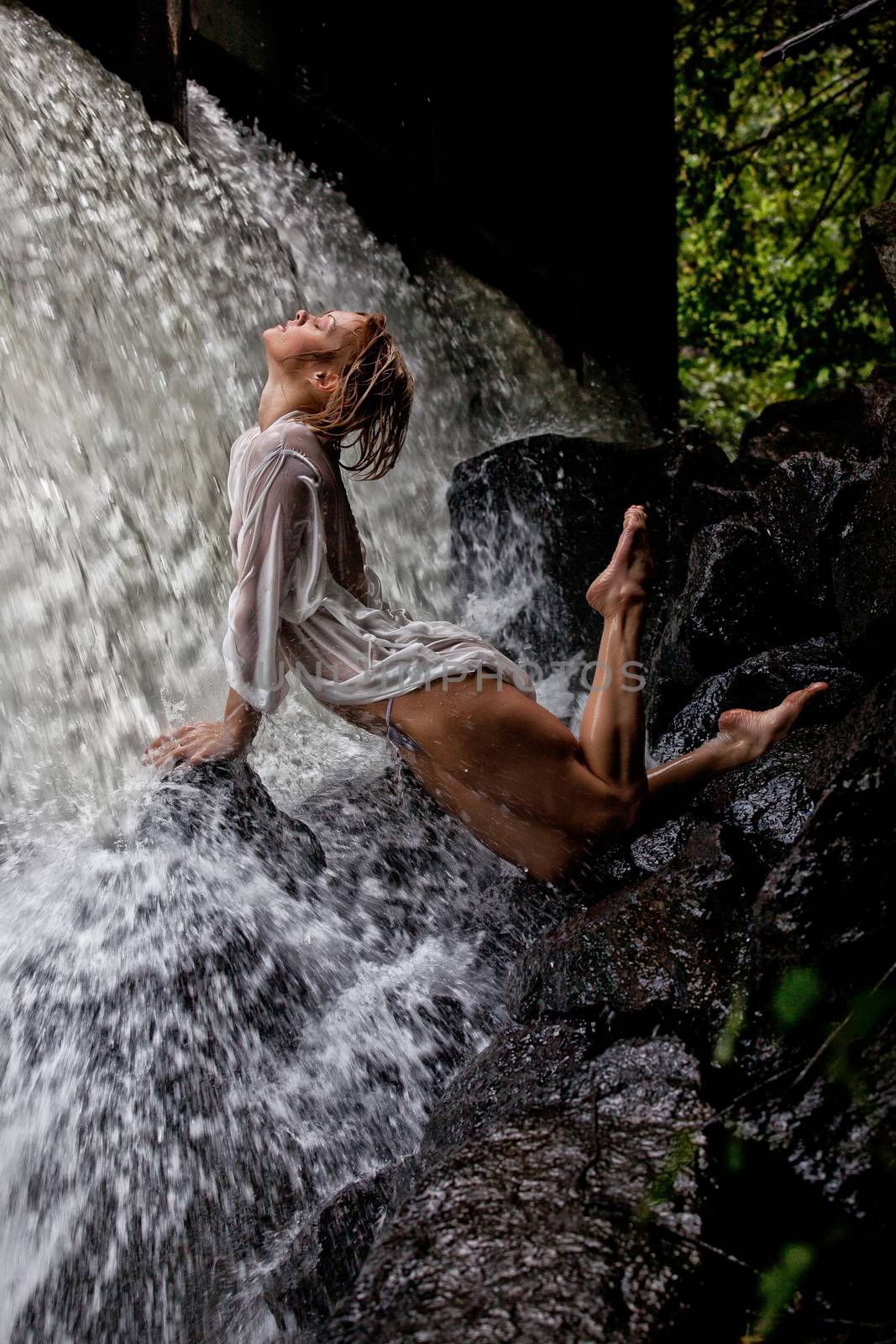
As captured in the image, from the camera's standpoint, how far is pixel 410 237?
729 centimetres

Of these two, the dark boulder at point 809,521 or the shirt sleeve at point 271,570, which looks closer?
the shirt sleeve at point 271,570

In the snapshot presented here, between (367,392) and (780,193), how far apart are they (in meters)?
8.08

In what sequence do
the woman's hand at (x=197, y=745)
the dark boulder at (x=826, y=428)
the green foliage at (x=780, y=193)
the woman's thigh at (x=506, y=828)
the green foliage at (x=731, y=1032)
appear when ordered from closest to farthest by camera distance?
the green foliage at (x=731, y=1032) → the woman's thigh at (x=506, y=828) → the woman's hand at (x=197, y=745) → the dark boulder at (x=826, y=428) → the green foliage at (x=780, y=193)

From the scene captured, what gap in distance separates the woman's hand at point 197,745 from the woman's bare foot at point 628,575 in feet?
3.83

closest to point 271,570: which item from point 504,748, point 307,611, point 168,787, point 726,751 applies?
point 307,611

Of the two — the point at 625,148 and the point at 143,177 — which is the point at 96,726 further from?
the point at 625,148

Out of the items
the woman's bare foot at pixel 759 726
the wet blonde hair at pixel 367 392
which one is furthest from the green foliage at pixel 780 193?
the wet blonde hair at pixel 367 392

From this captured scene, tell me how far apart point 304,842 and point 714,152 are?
714 centimetres

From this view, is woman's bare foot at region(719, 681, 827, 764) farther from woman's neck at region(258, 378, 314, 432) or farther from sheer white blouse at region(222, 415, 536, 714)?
woman's neck at region(258, 378, 314, 432)

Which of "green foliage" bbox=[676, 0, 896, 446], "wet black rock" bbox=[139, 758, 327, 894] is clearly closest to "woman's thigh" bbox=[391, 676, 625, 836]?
"wet black rock" bbox=[139, 758, 327, 894]

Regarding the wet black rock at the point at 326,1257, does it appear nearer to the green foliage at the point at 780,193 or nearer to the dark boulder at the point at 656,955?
the dark boulder at the point at 656,955

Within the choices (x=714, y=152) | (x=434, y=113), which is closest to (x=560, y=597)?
(x=434, y=113)

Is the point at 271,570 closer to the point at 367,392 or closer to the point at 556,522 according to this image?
the point at 367,392

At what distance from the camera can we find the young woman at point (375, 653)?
2.90 metres
